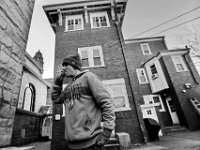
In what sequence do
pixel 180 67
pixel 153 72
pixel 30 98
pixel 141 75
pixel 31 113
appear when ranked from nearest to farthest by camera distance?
1. pixel 31 113
2. pixel 180 67
3. pixel 30 98
4. pixel 153 72
5. pixel 141 75

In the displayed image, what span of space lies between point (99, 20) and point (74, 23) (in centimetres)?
207

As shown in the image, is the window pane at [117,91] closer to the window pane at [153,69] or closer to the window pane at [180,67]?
the window pane at [153,69]

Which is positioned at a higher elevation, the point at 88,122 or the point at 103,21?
the point at 103,21

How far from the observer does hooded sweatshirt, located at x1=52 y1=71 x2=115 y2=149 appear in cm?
117

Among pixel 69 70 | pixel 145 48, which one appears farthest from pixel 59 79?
pixel 145 48

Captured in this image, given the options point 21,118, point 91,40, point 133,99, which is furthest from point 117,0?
point 21,118

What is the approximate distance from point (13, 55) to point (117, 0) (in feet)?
30.4

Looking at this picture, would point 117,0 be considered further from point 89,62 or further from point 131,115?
point 131,115

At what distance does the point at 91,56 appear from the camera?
25.4ft

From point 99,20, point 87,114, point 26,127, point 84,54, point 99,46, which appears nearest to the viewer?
point 87,114

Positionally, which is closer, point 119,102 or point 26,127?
point 119,102

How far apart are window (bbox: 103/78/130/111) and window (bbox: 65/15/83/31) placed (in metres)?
5.16

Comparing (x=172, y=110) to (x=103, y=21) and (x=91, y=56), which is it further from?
(x=103, y=21)

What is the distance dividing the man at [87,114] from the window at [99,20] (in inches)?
330
